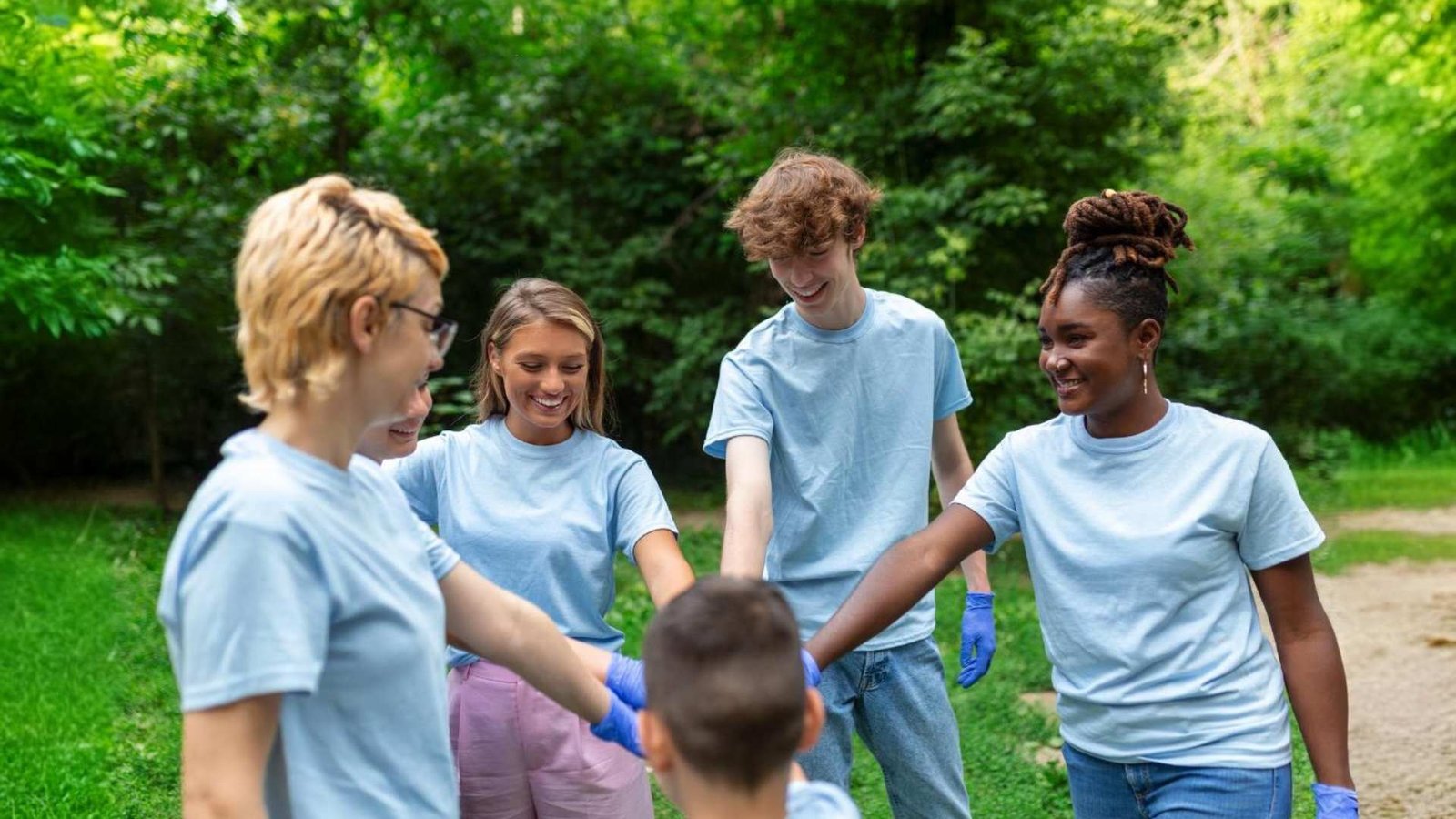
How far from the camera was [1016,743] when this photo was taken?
5.54 meters

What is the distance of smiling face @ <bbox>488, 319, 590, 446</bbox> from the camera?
2939 mm

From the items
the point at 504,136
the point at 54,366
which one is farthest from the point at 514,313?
the point at 54,366

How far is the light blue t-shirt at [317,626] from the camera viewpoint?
60.7 inches

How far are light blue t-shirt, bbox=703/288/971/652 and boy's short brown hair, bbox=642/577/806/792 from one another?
4.30 feet

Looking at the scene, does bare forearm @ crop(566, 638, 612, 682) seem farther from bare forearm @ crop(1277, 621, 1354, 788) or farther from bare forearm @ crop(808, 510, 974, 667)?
bare forearm @ crop(1277, 621, 1354, 788)

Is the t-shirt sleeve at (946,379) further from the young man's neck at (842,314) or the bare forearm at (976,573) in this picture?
the bare forearm at (976,573)

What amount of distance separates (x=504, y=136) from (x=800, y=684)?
33.0 feet

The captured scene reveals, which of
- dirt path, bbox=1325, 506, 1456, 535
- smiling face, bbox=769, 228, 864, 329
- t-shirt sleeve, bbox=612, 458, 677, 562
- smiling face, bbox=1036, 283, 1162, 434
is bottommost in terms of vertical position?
dirt path, bbox=1325, 506, 1456, 535

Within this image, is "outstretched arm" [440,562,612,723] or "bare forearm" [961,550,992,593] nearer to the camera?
"outstretched arm" [440,562,612,723]

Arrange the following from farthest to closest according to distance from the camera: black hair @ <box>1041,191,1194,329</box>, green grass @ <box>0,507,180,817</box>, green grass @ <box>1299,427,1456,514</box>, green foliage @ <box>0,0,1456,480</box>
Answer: green grass @ <box>1299,427,1456,514</box> < green foliage @ <box>0,0,1456,480</box> < green grass @ <box>0,507,180,817</box> < black hair @ <box>1041,191,1194,329</box>

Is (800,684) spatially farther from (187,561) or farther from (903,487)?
(903,487)

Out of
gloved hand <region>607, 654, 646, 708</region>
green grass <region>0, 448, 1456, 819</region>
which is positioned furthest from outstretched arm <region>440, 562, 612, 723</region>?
green grass <region>0, 448, 1456, 819</region>

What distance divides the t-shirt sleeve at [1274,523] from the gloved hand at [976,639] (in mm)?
929

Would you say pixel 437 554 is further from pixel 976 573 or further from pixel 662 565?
pixel 976 573
